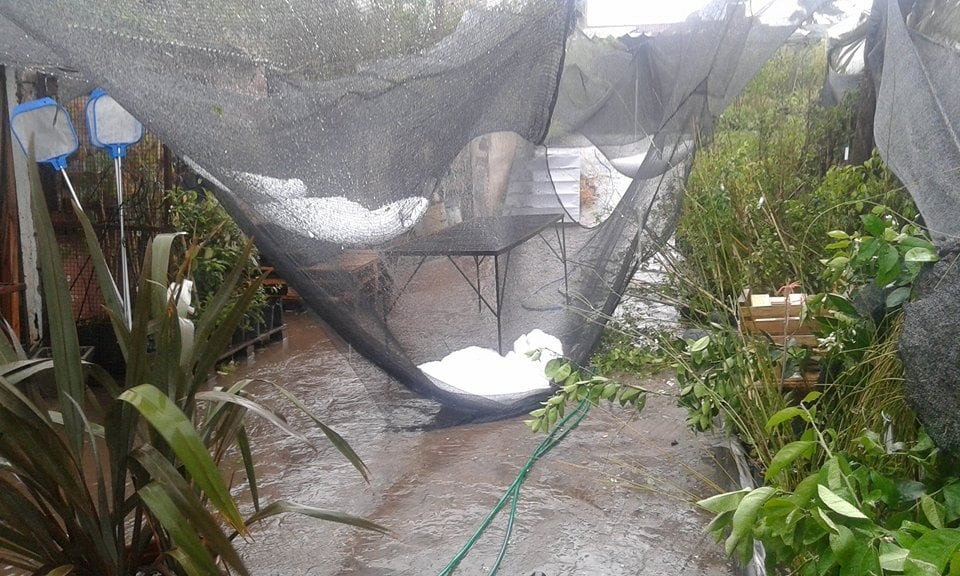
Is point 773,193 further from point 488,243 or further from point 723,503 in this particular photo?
point 723,503

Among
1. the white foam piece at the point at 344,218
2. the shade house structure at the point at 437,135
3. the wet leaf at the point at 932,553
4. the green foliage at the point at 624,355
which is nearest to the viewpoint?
the wet leaf at the point at 932,553

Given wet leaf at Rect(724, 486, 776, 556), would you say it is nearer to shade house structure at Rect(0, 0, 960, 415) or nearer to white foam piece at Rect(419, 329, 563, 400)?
shade house structure at Rect(0, 0, 960, 415)

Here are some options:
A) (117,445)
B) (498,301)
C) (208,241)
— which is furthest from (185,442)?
(208,241)

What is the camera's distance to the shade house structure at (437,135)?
2088 mm

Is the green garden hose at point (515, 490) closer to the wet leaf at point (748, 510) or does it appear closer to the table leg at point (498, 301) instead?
the table leg at point (498, 301)

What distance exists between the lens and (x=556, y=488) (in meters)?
3.09

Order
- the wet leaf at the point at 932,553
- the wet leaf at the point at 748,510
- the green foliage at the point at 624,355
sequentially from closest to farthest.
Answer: the wet leaf at the point at 932,553 < the wet leaf at the point at 748,510 < the green foliage at the point at 624,355

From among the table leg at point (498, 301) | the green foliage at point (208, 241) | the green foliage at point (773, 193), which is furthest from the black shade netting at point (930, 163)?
the green foliage at point (208, 241)

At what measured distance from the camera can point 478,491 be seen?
309cm

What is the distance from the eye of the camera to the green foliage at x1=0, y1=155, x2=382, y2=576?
148cm

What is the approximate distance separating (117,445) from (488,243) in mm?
1653

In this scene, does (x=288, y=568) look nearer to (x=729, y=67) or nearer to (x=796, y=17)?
(x=729, y=67)

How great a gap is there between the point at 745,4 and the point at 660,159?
0.62 meters

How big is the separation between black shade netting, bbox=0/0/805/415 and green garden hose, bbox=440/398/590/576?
203 mm
